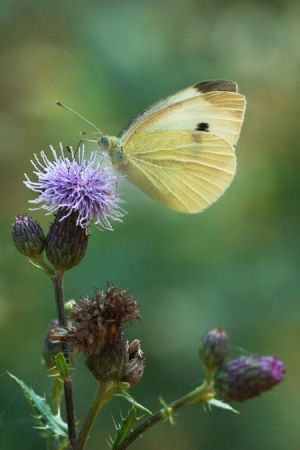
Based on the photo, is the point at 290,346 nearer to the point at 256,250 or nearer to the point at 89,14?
the point at 256,250

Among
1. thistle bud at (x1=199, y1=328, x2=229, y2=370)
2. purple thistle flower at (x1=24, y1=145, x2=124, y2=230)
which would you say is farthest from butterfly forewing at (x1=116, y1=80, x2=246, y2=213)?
thistle bud at (x1=199, y1=328, x2=229, y2=370)

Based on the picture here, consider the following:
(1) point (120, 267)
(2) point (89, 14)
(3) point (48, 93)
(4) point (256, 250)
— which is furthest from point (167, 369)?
(2) point (89, 14)

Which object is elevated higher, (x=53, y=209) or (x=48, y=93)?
(x=48, y=93)

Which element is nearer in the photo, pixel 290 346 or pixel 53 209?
pixel 53 209

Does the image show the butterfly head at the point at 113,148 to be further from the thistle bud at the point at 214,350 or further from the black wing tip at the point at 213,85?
the thistle bud at the point at 214,350

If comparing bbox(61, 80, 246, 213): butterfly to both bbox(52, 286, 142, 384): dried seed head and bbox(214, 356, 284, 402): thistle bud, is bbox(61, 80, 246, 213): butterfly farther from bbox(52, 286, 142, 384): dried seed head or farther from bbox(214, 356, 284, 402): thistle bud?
bbox(214, 356, 284, 402): thistle bud

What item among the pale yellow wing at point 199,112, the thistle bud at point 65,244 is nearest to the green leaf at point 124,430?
the thistle bud at point 65,244

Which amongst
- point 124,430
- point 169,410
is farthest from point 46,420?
point 169,410
